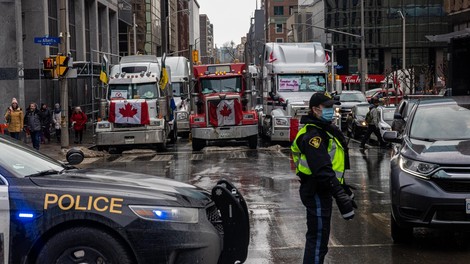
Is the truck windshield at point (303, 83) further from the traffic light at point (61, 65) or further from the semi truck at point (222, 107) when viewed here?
the traffic light at point (61, 65)

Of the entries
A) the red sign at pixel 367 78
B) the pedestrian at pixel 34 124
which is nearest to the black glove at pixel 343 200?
the pedestrian at pixel 34 124

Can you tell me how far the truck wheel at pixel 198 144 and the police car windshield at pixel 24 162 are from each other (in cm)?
1684

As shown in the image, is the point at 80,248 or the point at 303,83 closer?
the point at 80,248

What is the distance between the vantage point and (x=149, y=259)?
5.46 meters

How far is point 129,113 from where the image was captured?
23484 millimetres

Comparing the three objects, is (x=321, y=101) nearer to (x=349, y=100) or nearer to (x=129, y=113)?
(x=129, y=113)

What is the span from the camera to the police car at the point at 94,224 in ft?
17.6

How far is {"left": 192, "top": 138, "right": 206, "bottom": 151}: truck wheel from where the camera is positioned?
77.4 feet

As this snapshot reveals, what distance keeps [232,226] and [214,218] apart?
179mm

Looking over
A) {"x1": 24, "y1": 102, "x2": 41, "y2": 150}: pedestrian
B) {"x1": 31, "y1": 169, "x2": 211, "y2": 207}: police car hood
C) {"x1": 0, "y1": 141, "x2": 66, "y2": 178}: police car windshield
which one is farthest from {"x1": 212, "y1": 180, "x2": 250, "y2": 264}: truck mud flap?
{"x1": 24, "y1": 102, "x2": 41, "y2": 150}: pedestrian

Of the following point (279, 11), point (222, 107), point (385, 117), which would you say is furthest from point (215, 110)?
point (279, 11)

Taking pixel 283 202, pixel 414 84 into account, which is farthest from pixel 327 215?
pixel 414 84

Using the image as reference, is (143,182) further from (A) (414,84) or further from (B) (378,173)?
(A) (414,84)

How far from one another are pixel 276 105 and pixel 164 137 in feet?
14.9
